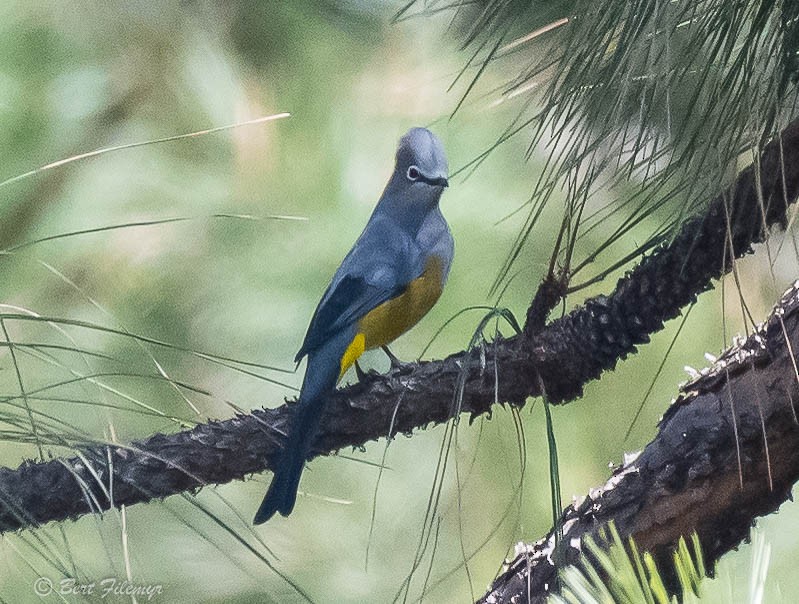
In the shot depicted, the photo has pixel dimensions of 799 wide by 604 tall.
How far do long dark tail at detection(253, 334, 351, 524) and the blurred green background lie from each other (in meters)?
0.36

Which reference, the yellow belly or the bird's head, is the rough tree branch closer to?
the yellow belly

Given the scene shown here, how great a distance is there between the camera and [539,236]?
4.04ft

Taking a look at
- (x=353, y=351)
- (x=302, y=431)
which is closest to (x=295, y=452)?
(x=302, y=431)

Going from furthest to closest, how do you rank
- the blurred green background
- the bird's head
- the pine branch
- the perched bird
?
the blurred green background → the bird's head → the perched bird → the pine branch

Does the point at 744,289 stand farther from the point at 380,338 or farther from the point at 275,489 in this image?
the point at 275,489

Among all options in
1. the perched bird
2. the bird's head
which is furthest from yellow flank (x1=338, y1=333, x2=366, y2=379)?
the bird's head

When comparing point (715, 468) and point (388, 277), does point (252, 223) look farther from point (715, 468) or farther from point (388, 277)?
point (715, 468)

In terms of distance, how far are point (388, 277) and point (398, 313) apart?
0.03 m

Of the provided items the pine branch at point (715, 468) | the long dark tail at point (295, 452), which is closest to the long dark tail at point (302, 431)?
the long dark tail at point (295, 452)

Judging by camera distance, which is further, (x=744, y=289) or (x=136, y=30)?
(x=136, y=30)

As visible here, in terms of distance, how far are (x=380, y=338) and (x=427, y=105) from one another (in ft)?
1.46

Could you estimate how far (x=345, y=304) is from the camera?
887 mm

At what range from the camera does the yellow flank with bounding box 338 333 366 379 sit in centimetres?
85

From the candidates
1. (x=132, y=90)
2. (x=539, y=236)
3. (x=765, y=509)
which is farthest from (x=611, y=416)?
(x=132, y=90)
